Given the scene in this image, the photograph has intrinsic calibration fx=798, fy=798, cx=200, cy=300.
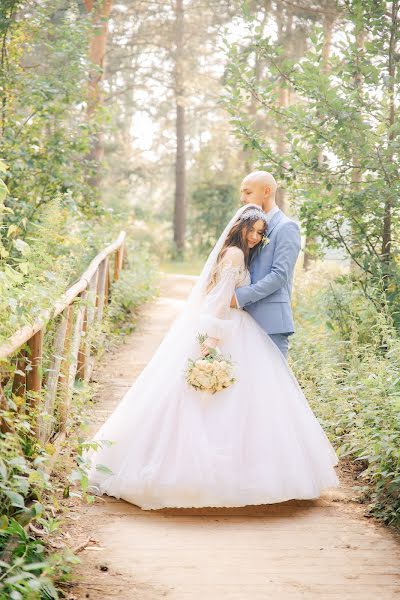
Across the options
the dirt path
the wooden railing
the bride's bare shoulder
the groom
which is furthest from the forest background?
the bride's bare shoulder

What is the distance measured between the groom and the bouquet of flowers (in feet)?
1.60

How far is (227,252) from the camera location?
4934mm

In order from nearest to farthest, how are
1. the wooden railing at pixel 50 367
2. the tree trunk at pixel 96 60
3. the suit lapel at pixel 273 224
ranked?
the wooden railing at pixel 50 367 → the suit lapel at pixel 273 224 → the tree trunk at pixel 96 60

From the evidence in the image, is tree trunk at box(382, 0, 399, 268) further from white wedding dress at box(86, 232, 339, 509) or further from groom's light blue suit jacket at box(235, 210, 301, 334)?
white wedding dress at box(86, 232, 339, 509)

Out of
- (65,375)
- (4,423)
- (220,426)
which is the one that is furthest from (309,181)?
(4,423)

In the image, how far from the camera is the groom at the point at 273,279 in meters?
4.93

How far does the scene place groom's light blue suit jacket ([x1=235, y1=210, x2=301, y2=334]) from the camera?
4.93m

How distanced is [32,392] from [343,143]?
391cm

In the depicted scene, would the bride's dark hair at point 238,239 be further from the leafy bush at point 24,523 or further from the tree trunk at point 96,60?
the tree trunk at point 96,60

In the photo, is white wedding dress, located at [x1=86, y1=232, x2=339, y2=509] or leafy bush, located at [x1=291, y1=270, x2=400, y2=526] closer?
white wedding dress, located at [x1=86, y1=232, x2=339, y2=509]

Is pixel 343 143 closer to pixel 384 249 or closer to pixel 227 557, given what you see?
pixel 384 249

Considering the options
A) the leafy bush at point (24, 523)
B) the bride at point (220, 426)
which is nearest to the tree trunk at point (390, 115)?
the bride at point (220, 426)

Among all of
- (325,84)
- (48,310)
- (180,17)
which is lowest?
(48,310)

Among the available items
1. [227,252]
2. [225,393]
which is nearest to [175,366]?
[225,393]
